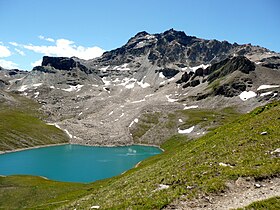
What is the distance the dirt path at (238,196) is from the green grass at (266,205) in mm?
635

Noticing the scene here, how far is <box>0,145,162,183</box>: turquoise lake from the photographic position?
10569 centimetres

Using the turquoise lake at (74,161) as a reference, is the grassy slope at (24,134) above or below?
above

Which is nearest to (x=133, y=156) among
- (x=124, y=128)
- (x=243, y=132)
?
(x=124, y=128)

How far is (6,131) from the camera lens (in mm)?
164250

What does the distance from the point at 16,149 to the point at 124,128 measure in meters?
70.0

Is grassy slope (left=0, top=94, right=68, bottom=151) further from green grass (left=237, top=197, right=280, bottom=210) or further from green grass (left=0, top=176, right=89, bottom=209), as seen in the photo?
green grass (left=237, top=197, right=280, bottom=210)

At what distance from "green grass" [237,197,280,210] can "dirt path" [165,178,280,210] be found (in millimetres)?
635

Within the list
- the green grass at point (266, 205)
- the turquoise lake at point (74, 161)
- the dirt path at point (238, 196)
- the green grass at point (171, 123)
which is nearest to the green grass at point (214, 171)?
the dirt path at point (238, 196)

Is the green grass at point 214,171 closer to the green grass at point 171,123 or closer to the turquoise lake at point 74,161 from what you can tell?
the turquoise lake at point 74,161

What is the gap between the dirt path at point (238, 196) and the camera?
16.4 meters

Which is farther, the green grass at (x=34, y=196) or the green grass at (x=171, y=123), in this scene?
the green grass at (x=171, y=123)

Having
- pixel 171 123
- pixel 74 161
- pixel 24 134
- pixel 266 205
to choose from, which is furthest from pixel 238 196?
pixel 24 134

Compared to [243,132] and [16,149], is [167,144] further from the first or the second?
[243,132]

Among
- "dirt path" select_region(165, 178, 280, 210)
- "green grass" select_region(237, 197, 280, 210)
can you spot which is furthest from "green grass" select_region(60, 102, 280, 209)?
"green grass" select_region(237, 197, 280, 210)
